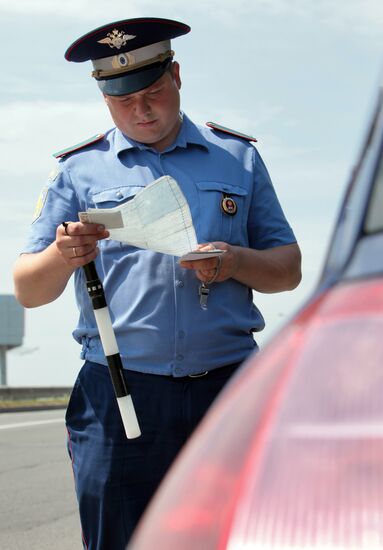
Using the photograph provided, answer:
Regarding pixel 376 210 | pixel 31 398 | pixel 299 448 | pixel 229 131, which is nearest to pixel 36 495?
pixel 229 131

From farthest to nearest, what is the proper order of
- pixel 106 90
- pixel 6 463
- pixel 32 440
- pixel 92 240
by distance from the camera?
pixel 32 440 < pixel 6 463 < pixel 106 90 < pixel 92 240

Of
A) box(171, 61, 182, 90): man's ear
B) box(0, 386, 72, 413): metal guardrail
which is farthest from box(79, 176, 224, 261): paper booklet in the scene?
box(0, 386, 72, 413): metal guardrail

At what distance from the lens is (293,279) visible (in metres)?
3.77

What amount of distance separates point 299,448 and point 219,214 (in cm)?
255

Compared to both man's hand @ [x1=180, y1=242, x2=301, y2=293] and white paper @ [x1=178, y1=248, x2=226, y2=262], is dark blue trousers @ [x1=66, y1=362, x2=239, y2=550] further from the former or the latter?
white paper @ [x1=178, y1=248, x2=226, y2=262]

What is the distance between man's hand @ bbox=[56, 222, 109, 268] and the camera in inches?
129

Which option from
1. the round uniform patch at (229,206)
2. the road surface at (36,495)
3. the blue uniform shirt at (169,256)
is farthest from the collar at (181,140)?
the road surface at (36,495)

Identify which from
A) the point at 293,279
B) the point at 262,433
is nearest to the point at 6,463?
the point at 293,279

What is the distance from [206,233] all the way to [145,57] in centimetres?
60

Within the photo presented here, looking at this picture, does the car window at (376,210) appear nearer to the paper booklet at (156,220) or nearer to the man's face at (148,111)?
the paper booklet at (156,220)

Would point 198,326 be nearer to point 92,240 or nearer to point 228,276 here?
point 228,276

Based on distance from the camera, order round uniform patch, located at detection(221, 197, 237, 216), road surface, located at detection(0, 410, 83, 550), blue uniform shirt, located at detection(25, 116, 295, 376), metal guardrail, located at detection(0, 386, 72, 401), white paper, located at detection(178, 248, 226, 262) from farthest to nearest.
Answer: metal guardrail, located at detection(0, 386, 72, 401) → road surface, located at detection(0, 410, 83, 550) → round uniform patch, located at detection(221, 197, 237, 216) → blue uniform shirt, located at detection(25, 116, 295, 376) → white paper, located at detection(178, 248, 226, 262)

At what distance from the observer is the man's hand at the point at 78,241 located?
3.29 m

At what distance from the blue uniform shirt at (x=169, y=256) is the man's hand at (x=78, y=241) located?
0.16m
